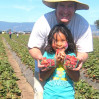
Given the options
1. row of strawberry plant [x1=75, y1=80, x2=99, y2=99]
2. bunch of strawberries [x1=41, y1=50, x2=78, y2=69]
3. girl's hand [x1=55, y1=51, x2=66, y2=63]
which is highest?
girl's hand [x1=55, y1=51, x2=66, y2=63]

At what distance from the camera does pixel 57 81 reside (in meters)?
2.32

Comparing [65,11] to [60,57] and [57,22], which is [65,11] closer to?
[57,22]

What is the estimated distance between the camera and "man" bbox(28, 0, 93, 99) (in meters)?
2.41

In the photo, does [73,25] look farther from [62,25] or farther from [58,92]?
[58,92]

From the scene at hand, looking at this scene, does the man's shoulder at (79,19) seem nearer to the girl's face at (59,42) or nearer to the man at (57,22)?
the man at (57,22)

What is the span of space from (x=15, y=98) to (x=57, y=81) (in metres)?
3.11

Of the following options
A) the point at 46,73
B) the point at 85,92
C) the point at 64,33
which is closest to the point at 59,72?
the point at 46,73

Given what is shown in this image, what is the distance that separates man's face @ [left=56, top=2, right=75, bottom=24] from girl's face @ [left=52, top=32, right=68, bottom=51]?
7.0 inches

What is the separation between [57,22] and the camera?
253 cm

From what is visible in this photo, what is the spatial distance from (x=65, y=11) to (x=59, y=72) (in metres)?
0.68

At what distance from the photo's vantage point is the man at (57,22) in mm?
2406

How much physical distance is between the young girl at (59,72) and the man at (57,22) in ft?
0.39

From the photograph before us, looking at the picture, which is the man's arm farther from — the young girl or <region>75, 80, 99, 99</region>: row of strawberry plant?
<region>75, 80, 99, 99</region>: row of strawberry plant

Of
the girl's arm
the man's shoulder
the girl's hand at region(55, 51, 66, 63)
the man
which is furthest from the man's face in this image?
the girl's arm
